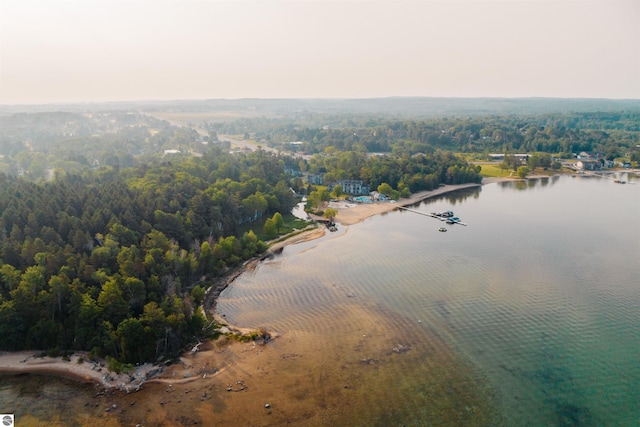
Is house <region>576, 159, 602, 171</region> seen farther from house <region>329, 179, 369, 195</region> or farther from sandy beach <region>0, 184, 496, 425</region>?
sandy beach <region>0, 184, 496, 425</region>

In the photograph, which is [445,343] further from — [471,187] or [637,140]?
[637,140]

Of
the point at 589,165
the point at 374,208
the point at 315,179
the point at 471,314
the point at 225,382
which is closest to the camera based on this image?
the point at 225,382

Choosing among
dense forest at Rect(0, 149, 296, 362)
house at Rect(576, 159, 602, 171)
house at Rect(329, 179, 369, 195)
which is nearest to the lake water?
dense forest at Rect(0, 149, 296, 362)

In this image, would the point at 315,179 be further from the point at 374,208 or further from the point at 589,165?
the point at 589,165

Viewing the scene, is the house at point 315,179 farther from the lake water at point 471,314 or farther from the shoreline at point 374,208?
the lake water at point 471,314

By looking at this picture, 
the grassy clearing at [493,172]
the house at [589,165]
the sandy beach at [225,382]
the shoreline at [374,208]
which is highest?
the house at [589,165]

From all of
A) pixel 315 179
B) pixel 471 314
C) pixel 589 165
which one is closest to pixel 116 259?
pixel 471 314

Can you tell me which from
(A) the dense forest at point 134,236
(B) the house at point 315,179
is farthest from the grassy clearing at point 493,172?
(B) the house at point 315,179

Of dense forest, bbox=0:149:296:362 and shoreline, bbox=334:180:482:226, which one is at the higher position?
dense forest, bbox=0:149:296:362
